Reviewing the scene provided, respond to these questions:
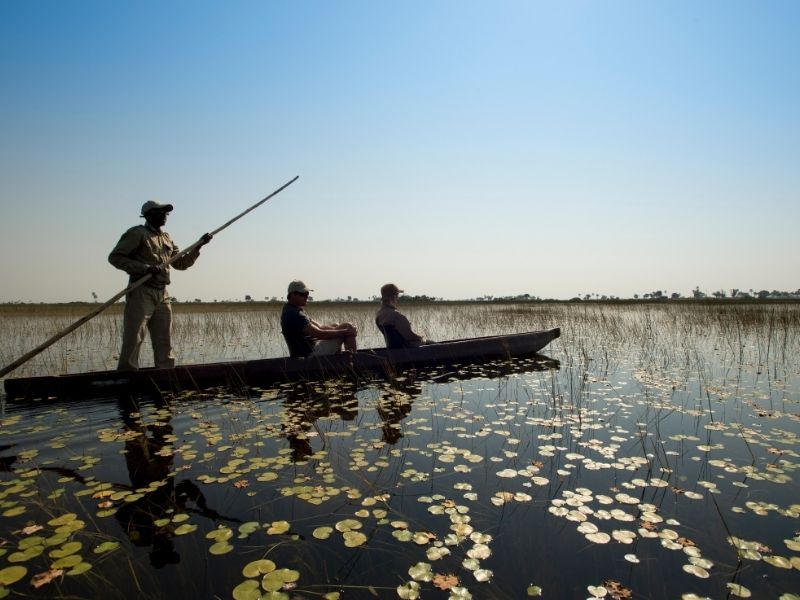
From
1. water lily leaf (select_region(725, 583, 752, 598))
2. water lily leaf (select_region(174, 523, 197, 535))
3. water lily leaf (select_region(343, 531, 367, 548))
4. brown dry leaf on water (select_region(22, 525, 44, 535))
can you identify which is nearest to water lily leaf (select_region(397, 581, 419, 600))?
water lily leaf (select_region(343, 531, 367, 548))

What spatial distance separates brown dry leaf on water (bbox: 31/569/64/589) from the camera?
2240 millimetres

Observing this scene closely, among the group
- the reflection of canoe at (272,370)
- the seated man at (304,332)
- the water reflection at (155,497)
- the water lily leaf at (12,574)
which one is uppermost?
the seated man at (304,332)

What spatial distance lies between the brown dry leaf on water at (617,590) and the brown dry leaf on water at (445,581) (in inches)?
30.6

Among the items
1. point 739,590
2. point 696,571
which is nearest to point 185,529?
point 696,571

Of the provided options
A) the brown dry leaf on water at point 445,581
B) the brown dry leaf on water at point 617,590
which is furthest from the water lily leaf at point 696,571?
the brown dry leaf on water at point 445,581

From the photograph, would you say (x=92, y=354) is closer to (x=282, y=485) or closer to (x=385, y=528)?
(x=282, y=485)

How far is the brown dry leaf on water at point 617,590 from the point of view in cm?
221

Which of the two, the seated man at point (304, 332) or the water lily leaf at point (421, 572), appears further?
the seated man at point (304, 332)

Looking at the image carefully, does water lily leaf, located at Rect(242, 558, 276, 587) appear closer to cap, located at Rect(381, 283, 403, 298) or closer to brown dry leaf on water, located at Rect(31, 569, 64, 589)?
brown dry leaf on water, located at Rect(31, 569, 64, 589)

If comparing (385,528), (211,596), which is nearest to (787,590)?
(385,528)

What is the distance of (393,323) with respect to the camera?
8750 mm

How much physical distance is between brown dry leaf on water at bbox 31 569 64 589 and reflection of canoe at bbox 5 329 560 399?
15.2 feet

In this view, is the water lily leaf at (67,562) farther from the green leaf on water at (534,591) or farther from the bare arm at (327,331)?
the bare arm at (327,331)

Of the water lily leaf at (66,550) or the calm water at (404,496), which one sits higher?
the water lily leaf at (66,550)
